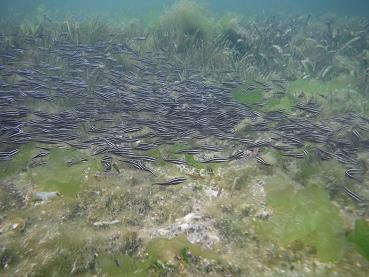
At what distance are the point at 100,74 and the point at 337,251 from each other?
→ 395 inches

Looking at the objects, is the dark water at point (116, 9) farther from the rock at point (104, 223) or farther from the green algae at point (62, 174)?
the rock at point (104, 223)

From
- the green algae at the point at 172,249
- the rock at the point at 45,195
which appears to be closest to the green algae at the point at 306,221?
the green algae at the point at 172,249

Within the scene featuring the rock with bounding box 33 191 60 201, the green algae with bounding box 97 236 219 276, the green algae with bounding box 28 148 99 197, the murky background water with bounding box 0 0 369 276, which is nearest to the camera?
the green algae with bounding box 97 236 219 276

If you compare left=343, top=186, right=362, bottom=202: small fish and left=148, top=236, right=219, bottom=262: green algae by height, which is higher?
left=343, top=186, right=362, bottom=202: small fish

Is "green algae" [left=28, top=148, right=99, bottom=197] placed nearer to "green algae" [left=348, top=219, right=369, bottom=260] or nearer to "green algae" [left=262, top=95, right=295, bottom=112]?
"green algae" [left=348, top=219, right=369, bottom=260]

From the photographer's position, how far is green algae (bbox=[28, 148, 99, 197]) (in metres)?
6.42

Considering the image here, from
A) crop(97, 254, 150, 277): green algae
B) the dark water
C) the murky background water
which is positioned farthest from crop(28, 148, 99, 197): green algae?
the dark water

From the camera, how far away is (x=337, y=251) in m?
5.18

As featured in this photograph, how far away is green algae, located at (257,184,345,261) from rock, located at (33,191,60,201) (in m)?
3.97

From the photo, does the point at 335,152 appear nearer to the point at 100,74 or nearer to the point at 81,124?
the point at 81,124

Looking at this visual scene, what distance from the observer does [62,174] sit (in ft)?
22.1

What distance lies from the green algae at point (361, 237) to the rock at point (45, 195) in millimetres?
5375

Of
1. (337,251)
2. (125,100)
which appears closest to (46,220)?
(125,100)

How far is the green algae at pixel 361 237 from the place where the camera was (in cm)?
512
